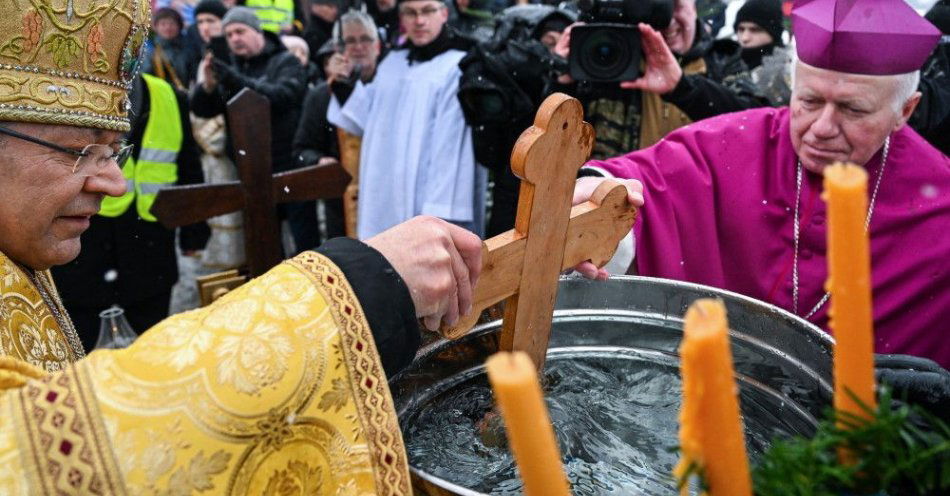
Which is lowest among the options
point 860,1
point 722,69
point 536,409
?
point 722,69

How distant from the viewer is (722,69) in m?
3.98

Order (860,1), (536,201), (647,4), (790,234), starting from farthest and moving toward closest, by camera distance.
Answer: (647,4) → (790,234) → (860,1) → (536,201)

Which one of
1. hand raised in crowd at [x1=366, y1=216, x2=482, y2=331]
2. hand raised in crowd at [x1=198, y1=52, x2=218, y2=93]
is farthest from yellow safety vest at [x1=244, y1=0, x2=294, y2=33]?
hand raised in crowd at [x1=366, y1=216, x2=482, y2=331]

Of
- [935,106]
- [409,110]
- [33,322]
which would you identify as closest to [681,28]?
[935,106]

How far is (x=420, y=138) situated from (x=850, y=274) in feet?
13.0

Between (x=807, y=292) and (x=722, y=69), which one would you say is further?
(x=722, y=69)

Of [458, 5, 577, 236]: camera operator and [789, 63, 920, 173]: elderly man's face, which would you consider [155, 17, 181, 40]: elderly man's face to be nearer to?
[458, 5, 577, 236]: camera operator

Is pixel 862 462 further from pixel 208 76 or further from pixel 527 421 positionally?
pixel 208 76

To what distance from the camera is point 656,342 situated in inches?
60.7

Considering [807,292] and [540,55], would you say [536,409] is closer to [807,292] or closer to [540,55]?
[807,292]

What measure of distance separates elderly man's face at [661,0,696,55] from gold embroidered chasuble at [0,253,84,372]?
3.00 meters

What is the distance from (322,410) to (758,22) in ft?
15.6

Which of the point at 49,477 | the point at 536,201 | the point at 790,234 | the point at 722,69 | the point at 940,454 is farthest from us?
the point at 722,69

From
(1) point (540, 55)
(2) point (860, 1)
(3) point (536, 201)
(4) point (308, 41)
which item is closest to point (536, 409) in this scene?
(3) point (536, 201)
